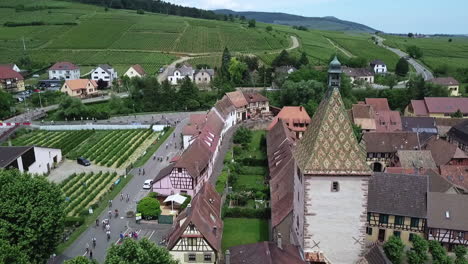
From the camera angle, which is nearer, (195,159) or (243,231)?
(243,231)

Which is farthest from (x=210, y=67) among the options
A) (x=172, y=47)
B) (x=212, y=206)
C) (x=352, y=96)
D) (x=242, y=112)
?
(x=212, y=206)

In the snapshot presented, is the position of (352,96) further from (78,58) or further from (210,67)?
(78,58)

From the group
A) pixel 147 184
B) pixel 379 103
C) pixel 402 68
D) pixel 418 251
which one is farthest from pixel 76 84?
pixel 402 68

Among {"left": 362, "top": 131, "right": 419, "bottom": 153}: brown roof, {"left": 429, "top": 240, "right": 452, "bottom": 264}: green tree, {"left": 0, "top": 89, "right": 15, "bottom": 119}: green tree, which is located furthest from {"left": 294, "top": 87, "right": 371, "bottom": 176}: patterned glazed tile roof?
→ {"left": 0, "top": 89, "right": 15, "bottom": 119}: green tree

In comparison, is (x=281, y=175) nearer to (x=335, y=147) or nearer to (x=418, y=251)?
(x=418, y=251)

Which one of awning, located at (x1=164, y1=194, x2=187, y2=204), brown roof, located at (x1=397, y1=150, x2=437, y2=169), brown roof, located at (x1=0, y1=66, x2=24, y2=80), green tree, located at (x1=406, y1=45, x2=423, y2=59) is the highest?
green tree, located at (x1=406, y1=45, x2=423, y2=59)

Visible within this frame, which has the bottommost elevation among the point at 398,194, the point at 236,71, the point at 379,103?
the point at 398,194

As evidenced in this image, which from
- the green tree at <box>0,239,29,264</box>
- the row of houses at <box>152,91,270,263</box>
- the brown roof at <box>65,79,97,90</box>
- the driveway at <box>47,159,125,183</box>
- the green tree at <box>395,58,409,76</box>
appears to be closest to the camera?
the green tree at <box>0,239,29,264</box>

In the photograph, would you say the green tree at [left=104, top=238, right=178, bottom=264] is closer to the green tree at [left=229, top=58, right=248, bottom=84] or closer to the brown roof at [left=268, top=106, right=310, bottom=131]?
the brown roof at [left=268, top=106, right=310, bottom=131]
